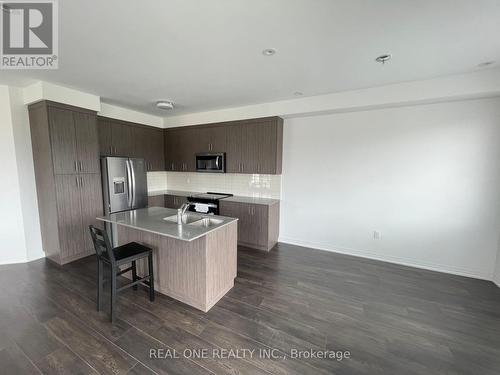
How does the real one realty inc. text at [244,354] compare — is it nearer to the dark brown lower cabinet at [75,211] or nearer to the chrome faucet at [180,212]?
the chrome faucet at [180,212]

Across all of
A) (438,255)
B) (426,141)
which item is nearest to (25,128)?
(426,141)

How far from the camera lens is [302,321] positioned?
82.1 inches

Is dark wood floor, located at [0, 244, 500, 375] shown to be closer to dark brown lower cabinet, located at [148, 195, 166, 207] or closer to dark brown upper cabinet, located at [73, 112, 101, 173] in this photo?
dark brown upper cabinet, located at [73, 112, 101, 173]

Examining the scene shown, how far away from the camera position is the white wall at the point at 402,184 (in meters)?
2.82

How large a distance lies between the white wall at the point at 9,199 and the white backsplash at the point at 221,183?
7.32 feet

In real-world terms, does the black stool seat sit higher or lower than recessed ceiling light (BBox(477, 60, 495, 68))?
lower

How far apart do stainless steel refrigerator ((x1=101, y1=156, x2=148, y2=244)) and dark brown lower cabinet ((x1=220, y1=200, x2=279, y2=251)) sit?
1.62m

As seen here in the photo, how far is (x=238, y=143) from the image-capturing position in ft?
13.6

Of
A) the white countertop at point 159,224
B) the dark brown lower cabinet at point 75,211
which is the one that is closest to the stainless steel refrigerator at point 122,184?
the dark brown lower cabinet at point 75,211

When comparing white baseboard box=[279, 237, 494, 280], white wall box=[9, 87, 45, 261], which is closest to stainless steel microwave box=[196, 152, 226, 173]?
white baseboard box=[279, 237, 494, 280]

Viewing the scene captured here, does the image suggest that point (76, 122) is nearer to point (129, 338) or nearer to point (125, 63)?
point (125, 63)

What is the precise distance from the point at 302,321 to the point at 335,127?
9.85 ft

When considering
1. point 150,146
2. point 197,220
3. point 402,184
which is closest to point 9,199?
point 150,146

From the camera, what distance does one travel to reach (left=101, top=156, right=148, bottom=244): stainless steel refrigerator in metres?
3.60
